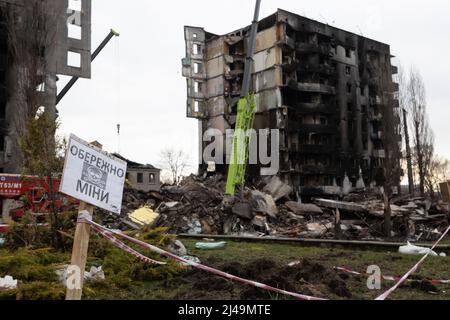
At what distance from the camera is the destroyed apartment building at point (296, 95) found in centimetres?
4991

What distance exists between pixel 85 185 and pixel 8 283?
244 cm

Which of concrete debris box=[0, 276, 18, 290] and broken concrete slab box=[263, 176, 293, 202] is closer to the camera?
concrete debris box=[0, 276, 18, 290]

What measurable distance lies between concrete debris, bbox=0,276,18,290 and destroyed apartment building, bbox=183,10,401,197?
142 ft

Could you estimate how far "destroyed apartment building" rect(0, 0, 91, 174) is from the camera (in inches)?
1046

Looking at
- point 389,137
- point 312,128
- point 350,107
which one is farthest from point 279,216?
point 350,107

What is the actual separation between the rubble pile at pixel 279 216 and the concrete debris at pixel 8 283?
546 inches

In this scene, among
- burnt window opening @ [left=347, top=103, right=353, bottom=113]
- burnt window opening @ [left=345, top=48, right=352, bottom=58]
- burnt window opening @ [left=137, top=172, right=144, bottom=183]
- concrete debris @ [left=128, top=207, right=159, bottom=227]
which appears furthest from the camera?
burnt window opening @ [left=345, top=48, right=352, bottom=58]

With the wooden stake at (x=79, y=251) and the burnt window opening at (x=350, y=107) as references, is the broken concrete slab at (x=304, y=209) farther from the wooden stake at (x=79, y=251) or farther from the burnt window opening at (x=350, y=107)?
the burnt window opening at (x=350, y=107)

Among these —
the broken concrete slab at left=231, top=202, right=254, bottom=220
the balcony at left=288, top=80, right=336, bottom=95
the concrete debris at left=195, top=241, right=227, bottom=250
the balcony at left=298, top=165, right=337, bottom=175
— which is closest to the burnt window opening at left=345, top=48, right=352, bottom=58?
the balcony at left=288, top=80, right=336, bottom=95

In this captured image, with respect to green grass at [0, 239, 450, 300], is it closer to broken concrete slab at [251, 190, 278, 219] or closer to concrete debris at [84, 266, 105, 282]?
concrete debris at [84, 266, 105, 282]

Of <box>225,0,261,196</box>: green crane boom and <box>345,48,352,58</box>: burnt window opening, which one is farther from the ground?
<box>345,48,352,58</box>: burnt window opening

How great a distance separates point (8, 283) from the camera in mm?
6012
